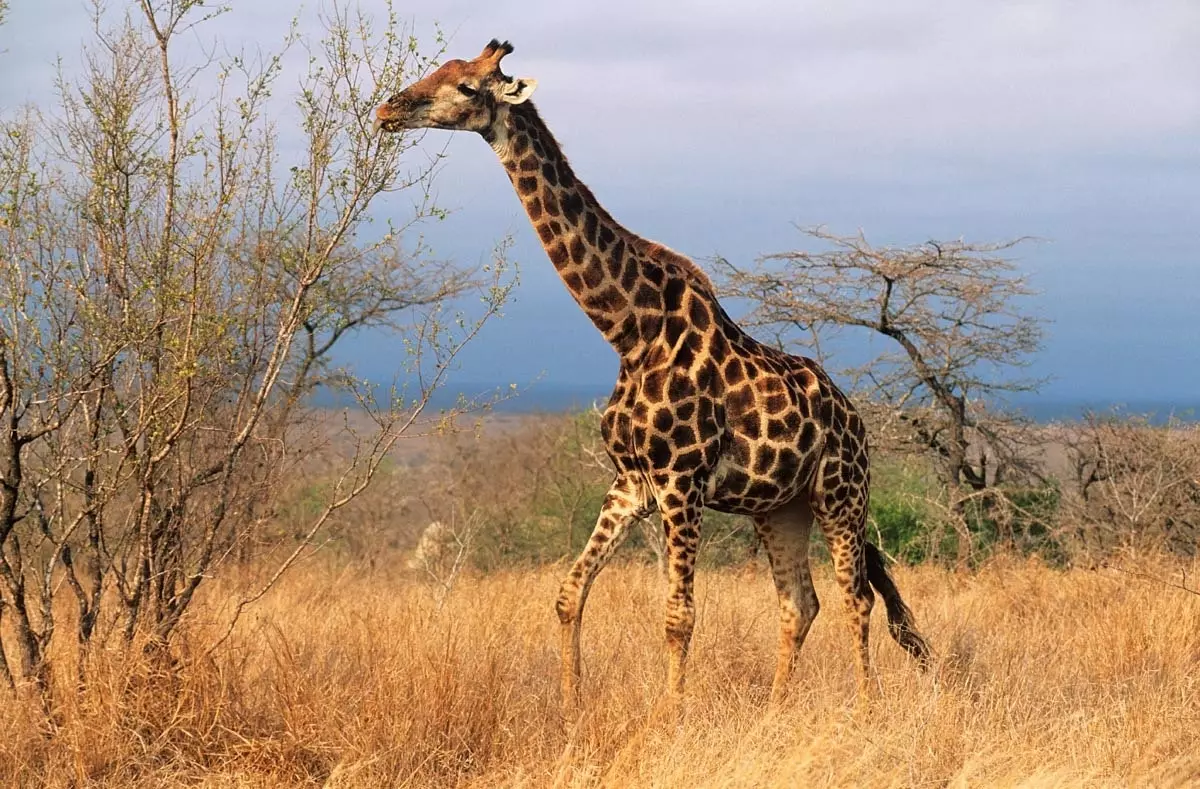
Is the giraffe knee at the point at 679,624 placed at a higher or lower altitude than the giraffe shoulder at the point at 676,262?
lower

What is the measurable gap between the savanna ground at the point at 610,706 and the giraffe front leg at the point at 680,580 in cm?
20

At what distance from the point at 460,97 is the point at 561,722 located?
9.55ft

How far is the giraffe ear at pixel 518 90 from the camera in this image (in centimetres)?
623

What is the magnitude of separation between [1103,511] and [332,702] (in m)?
9.29

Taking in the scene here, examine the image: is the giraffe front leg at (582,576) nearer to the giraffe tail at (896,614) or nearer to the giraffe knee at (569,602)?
the giraffe knee at (569,602)

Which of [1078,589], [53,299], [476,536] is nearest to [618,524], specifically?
[53,299]

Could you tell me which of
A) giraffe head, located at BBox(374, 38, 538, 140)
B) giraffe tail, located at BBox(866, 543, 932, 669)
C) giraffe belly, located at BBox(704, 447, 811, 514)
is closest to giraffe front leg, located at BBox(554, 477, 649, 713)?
giraffe belly, located at BBox(704, 447, 811, 514)

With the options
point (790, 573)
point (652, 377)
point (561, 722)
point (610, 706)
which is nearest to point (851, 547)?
point (790, 573)

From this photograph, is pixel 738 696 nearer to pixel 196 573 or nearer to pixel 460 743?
pixel 460 743

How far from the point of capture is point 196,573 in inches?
250

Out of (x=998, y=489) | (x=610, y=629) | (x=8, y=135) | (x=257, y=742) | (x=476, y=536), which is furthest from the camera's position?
(x=476, y=536)

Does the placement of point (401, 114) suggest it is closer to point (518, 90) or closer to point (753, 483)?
point (518, 90)

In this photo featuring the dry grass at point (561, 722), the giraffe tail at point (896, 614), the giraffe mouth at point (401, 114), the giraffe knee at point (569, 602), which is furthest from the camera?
Answer: the giraffe tail at point (896, 614)

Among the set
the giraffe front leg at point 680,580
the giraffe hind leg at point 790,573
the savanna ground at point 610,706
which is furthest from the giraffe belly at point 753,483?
the savanna ground at point 610,706
